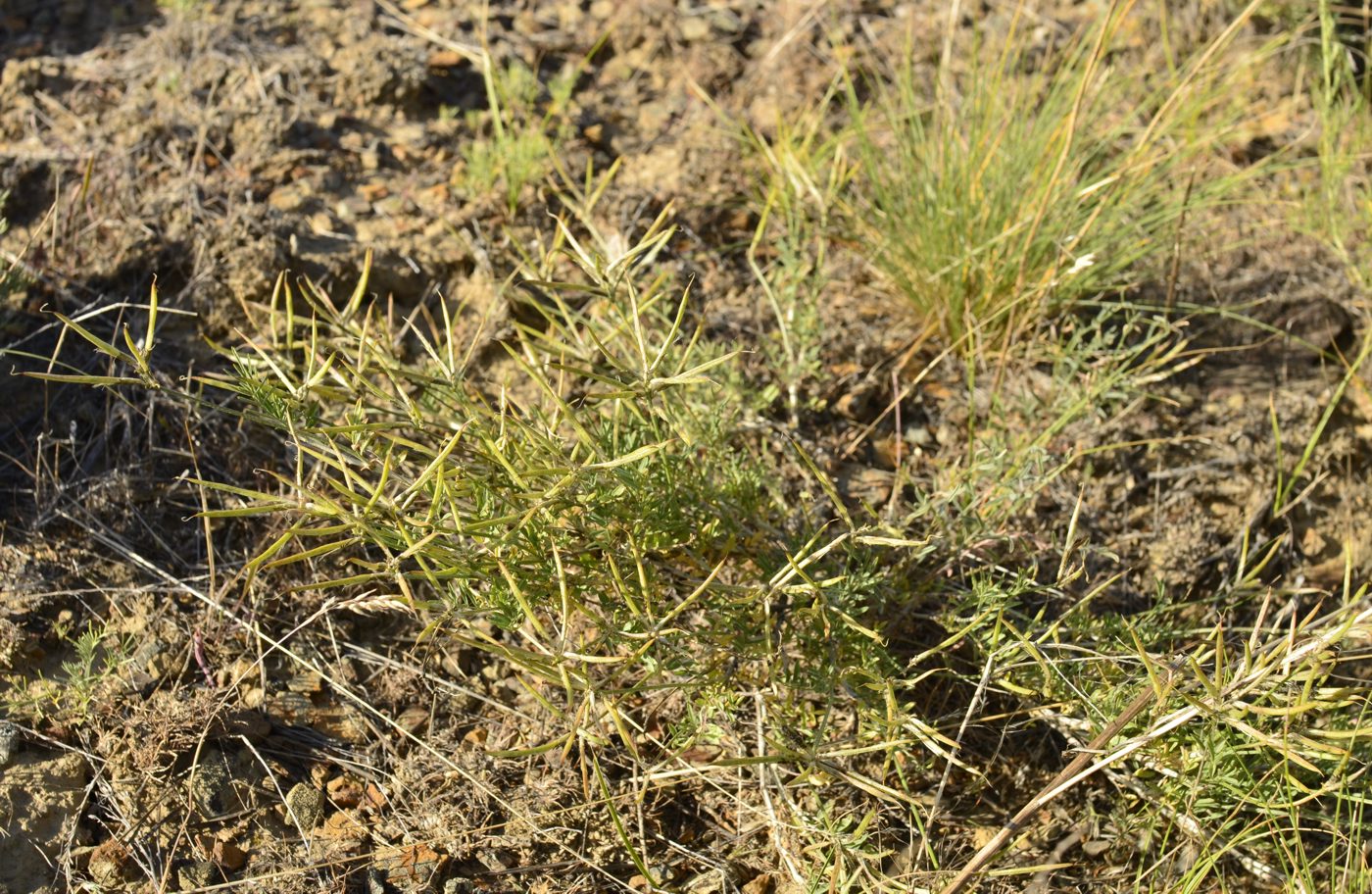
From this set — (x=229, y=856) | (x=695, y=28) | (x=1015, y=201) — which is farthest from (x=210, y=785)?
(x=695, y=28)

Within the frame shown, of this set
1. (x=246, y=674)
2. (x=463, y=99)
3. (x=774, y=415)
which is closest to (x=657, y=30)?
(x=463, y=99)

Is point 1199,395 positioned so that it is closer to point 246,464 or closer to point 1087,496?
point 1087,496

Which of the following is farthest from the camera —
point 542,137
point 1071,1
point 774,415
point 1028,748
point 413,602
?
point 1071,1

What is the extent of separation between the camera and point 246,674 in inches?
80.2

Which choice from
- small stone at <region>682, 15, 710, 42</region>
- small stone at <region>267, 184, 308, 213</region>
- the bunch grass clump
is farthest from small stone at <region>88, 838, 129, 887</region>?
small stone at <region>682, 15, 710, 42</region>

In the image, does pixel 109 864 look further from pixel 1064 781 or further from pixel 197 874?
pixel 1064 781

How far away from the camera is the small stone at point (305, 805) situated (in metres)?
1.93

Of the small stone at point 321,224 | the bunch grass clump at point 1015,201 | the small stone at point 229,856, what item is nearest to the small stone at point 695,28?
the bunch grass clump at point 1015,201

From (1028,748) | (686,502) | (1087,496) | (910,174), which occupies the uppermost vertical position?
(910,174)

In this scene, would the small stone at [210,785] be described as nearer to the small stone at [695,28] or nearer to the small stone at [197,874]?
the small stone at [197,874]

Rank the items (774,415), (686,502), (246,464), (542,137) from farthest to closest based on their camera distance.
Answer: (542,137), (774,415), (246,464), (686,502)

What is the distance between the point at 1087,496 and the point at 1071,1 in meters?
1.57

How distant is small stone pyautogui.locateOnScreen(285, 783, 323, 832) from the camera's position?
6.34 feet

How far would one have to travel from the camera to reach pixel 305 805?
1.95 metres
